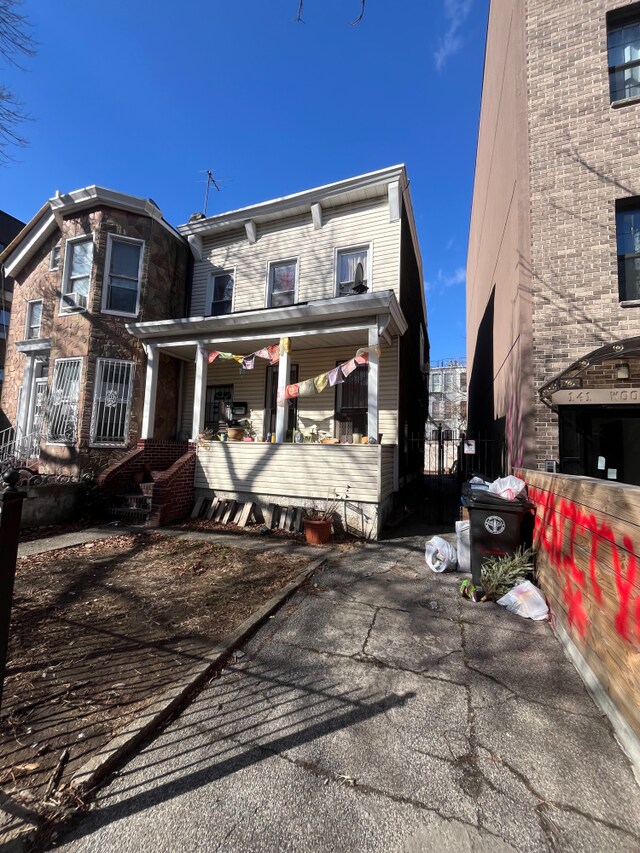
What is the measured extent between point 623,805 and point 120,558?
5.74m

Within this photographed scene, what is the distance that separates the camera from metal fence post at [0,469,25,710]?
→ 6.48 ft

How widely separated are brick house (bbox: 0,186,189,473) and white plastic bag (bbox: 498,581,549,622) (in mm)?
9118

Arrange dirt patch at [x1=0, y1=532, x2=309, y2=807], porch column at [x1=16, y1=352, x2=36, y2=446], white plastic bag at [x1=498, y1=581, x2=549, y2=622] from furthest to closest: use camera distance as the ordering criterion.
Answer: porch column at [x1=16, y1=352, x2=36, y2=446]
white plastic bag at [x1=498, y1=581, x2=549, y2=622]
dirt patch at [x1=0, y1=532, x2=309, y2=807]

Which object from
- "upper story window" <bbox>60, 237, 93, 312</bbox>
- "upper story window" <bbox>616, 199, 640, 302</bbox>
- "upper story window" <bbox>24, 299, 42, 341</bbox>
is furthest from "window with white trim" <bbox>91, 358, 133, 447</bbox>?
"upper story window" <bbox>616, 199, 640, 302</bbox>

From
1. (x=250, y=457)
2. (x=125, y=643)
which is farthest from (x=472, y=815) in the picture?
(x=250, y=457)

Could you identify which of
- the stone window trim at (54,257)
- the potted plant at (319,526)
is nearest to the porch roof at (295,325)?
the potted plant at (319,526)

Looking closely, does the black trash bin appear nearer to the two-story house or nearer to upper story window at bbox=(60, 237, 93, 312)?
the two-story house

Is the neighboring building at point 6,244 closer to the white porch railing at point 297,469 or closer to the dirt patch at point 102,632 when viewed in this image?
the white porch railing at point 297,469

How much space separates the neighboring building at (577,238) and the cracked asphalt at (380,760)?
12.5 feet

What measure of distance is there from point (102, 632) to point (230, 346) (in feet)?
23.4

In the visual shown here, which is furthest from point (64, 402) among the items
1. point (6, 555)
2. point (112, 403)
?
point (6, 555)

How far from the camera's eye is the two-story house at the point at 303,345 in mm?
7238

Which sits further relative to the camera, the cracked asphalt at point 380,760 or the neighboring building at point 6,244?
the neighboring building at point 6,244

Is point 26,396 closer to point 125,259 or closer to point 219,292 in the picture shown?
point 125,259
